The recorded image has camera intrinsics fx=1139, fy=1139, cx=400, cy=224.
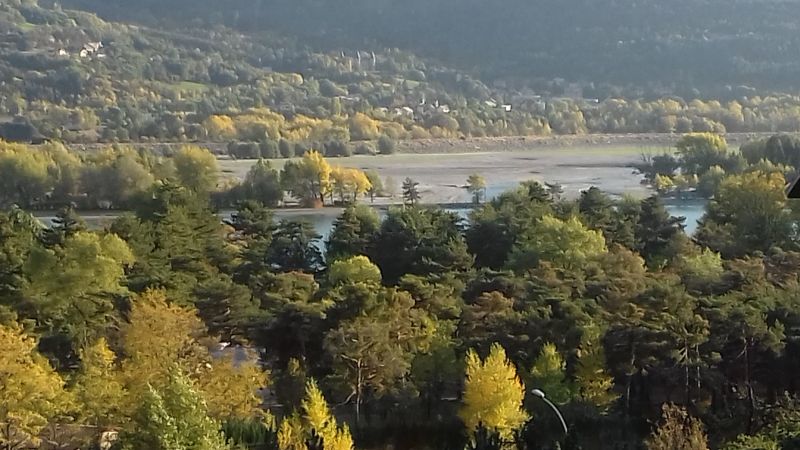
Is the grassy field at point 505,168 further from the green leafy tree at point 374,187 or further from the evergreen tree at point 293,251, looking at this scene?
the evergreen tree at point 293,251

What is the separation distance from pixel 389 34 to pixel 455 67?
614 cm

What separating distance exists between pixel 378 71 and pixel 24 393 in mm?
43123

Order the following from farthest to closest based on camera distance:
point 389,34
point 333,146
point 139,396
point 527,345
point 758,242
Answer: point 389,34
point 333,146
point 758,242
point 527,345
point 139,396

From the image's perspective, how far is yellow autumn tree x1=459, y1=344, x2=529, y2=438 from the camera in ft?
23.7

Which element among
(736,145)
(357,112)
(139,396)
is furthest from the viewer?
(357,112)

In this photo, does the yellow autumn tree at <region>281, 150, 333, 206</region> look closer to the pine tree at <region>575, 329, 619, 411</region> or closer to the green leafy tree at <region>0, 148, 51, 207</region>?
the green leafy tree at <region>0, 148, 51, 207</region>

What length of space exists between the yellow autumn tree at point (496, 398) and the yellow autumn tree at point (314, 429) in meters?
0.85

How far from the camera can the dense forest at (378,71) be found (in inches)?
1316

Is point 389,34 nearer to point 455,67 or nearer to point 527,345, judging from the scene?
point 455,67

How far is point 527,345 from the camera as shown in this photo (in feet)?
26.2

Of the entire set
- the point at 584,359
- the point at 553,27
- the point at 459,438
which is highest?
the point at 553,27

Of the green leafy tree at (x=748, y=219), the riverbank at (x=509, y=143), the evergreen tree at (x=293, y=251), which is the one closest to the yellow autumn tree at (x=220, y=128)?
the riverbank at (x=509, y=143)

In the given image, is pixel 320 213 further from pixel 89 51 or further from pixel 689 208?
pixel 89 51

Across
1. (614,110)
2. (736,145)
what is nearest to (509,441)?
(736,145)
